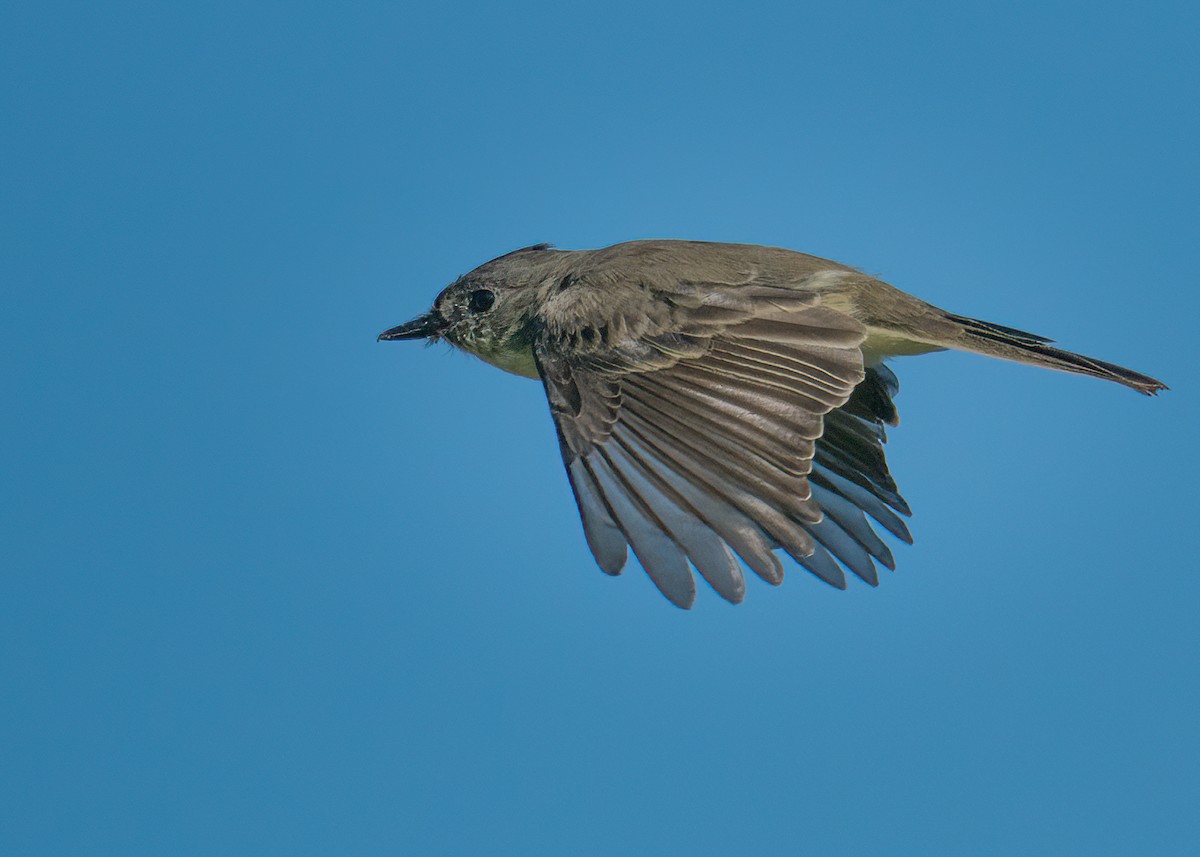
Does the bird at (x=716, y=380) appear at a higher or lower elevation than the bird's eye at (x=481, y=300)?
lower

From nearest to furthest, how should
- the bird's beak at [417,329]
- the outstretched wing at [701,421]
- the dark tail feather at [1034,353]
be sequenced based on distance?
the outstretched wing at [701,421], the dark tail feather at [1034,353], the bird's beak at [417,329]

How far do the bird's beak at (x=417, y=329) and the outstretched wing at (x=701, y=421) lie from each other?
1.02 m

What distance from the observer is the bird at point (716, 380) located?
12.1 feet

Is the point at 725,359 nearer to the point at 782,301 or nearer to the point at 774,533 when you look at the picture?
the point at 782,301

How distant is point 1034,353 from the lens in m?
4.49

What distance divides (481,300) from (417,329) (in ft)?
1.18

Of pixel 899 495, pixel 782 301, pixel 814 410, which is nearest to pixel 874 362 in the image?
pixel 899 495

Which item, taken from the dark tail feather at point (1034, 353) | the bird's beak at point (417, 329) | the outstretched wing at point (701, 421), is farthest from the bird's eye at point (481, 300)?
the dark tail feather at point (1034, 353)

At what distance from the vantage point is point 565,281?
4.80 metres

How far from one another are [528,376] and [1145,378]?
7.69 ft

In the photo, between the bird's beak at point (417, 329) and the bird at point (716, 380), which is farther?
the bird's beak at point (417, 329)

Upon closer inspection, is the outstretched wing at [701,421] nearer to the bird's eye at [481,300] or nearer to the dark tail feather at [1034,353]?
the dark tail feather at [1034,353]

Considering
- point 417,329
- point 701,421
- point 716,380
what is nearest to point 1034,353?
point 716,380

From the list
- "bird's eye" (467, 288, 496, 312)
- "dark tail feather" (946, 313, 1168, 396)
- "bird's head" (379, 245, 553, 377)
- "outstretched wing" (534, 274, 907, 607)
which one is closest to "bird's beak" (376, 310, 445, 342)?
"bird's head" (379, 245, 553, 377)
